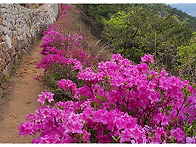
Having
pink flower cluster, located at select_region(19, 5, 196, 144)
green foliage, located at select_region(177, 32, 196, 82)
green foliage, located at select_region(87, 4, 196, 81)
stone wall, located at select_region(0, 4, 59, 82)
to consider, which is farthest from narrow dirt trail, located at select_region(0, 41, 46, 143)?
green foliage, located at select_region(87, 4, 196, 81)

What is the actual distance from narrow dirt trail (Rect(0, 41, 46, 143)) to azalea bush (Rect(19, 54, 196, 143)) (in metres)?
1.83

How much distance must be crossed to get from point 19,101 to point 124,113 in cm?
321

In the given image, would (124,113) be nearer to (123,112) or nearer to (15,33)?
(123,112)

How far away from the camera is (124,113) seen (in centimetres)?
222

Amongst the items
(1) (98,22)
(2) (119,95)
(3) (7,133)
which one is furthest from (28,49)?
(1) (98,22)

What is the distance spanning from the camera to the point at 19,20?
24.8ft

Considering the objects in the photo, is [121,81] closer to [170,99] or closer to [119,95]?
[119,95]

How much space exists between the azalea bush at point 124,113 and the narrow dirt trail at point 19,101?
5.99 ft

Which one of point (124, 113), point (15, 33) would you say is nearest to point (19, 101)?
point (15, 33)

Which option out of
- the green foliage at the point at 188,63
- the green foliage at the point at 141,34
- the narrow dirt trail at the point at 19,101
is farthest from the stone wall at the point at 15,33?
the green foliage at the point at 188,63

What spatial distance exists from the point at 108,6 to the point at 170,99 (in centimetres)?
1486

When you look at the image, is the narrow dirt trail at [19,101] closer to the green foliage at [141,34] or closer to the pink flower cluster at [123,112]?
the pink flower cluster at [123,112]

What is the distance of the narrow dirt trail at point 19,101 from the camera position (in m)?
3.88

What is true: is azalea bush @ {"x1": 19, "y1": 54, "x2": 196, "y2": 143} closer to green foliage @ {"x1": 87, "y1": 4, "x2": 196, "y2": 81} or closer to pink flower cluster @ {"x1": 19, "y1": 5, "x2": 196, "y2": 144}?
pink flower cluster @ {"x1": 19, "y1": 5, "x2": 196, "y2": 144}
